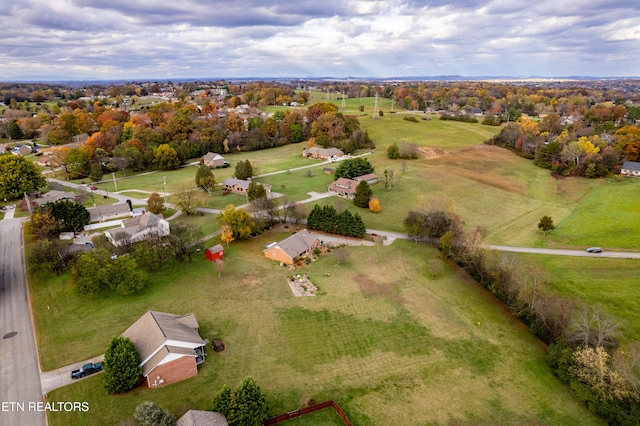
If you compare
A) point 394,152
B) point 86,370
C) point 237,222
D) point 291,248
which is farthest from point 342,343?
point 394,152

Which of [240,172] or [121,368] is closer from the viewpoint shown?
[121,368]

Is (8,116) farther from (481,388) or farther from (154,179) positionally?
(481,388)

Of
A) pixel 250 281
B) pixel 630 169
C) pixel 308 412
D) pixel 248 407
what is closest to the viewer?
pixel 248 407

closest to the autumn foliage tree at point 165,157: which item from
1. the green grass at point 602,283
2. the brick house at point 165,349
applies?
the brick house at point 165,349

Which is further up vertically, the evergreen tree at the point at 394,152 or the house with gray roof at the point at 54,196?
the evergreen tree at the point at 394,152

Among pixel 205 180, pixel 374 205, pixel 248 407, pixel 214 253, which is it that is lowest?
pixel 214 253

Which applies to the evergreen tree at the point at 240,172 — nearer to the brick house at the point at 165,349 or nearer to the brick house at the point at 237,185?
the brick house at the point at 237,185

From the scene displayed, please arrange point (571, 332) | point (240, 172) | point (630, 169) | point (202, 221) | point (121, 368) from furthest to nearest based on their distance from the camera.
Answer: point (630, 169)
point (240, 172)
point (202, 221)
point (571, 332)
point (121, 368)

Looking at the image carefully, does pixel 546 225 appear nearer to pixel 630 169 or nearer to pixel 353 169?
pixel 353 169

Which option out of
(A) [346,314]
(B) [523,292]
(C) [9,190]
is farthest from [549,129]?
(C) [9,190]
